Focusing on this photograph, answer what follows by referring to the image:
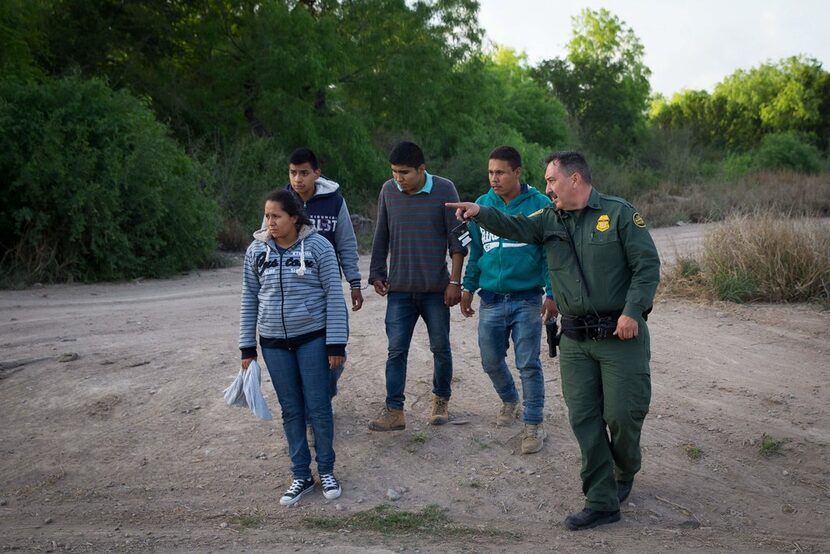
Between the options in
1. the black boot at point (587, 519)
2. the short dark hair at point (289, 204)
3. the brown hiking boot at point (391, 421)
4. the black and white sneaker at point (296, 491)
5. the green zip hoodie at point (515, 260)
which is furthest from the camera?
the brown hiking boot at point (391, 421)

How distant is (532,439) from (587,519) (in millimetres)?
1072

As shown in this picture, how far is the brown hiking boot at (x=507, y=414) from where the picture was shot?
636cm

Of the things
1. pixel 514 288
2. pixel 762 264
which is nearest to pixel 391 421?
pixel 514 288

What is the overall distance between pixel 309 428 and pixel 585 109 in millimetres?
42045

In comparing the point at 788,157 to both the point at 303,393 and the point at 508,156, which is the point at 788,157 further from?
the point at 303,393

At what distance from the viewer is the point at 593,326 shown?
4.63 meters

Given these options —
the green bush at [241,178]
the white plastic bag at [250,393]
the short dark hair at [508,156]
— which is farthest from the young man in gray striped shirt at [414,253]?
the green bush at [241,178]

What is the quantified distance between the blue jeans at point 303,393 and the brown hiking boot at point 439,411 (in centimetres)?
122

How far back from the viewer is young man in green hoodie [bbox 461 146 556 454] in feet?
18.6

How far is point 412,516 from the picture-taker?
16.9ft

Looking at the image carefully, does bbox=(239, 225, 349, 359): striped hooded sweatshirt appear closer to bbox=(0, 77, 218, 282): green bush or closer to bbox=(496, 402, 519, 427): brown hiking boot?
bbox=(496, 402, 519, 427): brown hiking boot

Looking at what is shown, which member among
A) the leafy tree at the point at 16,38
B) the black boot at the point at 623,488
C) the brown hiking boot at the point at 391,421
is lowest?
the black boot at the point at 623,488

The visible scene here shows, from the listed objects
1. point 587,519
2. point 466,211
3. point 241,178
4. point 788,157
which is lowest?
point 587,519

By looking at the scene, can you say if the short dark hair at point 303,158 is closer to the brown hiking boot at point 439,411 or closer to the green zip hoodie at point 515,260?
the green zip hoodie at point 515,260
